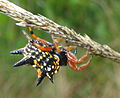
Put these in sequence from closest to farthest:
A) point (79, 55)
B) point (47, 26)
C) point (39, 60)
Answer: point (47, 26) → point (39, 60) → point (79, 55)

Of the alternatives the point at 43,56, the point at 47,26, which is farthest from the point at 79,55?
the point at 47,26

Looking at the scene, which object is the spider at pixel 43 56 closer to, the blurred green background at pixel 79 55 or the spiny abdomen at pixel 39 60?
the spiny abdomen at pixel 39 60

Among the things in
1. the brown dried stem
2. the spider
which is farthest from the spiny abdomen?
the brown dried stem

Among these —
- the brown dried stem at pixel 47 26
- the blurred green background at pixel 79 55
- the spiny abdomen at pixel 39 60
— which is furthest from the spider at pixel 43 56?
the blurred green background at pixel 79 55

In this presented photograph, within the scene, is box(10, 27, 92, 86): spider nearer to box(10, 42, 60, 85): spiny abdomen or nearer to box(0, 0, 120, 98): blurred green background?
box(10, 42, 60, 85): spiny abdomen

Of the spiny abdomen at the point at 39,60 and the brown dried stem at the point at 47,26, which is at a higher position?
the brown dried stem at the point at 47,26

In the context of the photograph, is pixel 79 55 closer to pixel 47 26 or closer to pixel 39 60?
pixel 39 60
